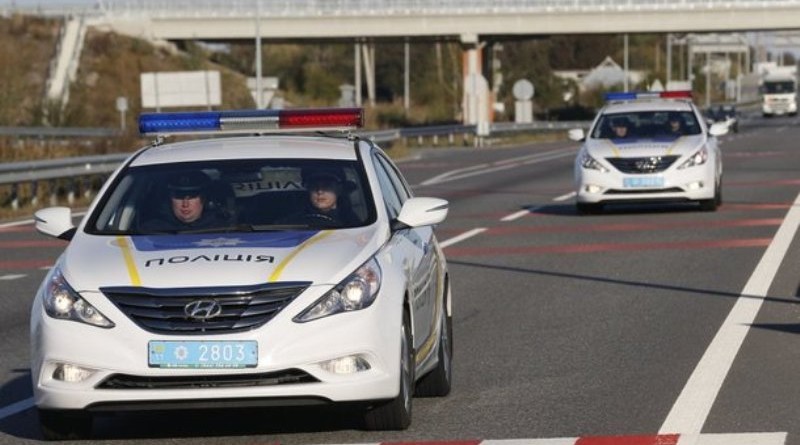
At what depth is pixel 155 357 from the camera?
8773 millimetres

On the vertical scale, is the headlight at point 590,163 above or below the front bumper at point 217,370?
below

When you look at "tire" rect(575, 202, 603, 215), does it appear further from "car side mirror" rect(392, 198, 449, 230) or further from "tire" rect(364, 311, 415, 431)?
"tire" rect(364, 311, 415, 431)

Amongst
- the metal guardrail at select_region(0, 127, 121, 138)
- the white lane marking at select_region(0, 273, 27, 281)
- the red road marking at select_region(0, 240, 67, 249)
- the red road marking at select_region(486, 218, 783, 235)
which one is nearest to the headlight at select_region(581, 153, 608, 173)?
the red road marking at select_region(486, 218, 783, 235)

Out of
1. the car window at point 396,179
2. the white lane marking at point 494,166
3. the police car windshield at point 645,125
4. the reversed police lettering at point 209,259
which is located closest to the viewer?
the reversed police lettering at point 209,259

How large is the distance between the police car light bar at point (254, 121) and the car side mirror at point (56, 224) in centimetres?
76

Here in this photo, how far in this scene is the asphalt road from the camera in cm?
962

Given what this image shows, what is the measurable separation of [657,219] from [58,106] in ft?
133

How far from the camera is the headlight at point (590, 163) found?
26.1 metres

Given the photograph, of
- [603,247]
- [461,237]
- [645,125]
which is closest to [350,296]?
[603,247]

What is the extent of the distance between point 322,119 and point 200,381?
255cm

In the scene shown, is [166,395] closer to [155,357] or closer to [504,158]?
[155,357]

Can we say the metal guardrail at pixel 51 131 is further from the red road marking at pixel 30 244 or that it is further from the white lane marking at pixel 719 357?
the white lane marking at pixel 719 357

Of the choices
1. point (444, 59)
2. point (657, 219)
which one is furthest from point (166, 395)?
point (444, 59)

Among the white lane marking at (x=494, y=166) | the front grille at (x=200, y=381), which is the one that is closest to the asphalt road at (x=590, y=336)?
the front grille at (x=200, y=381)
